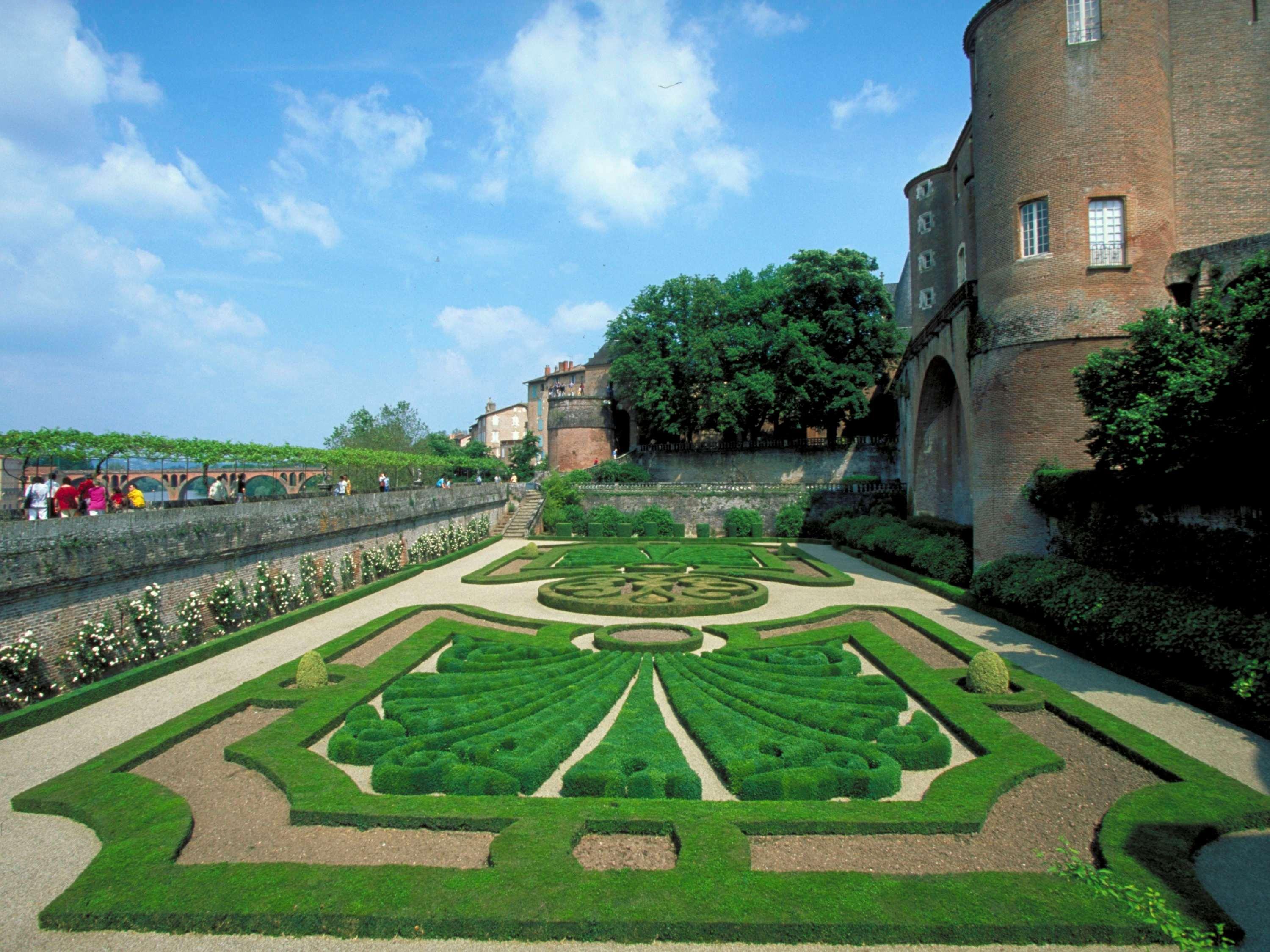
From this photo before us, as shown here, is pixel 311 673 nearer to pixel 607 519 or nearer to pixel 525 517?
pixel 607 519

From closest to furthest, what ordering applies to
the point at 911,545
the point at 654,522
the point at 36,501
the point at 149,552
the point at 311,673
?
the point at 311,673
the point at 149,552
the point at 36,501
the point at 911,545
the point at 654,522

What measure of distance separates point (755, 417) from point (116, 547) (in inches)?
1371

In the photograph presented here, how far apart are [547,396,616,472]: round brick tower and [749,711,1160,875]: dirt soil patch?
44579mm

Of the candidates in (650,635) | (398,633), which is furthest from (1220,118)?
(398,633)

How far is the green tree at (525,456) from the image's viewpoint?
214 ft

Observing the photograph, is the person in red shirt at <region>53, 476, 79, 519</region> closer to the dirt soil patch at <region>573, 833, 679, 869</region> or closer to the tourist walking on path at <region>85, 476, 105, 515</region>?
the tourist walking on path at <region>85, 476, 105, 515</region>

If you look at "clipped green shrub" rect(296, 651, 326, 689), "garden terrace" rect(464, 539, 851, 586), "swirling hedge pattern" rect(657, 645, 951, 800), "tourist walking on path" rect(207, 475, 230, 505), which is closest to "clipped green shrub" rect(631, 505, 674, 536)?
"garden terrace" rect(464, 539, 851, 586)

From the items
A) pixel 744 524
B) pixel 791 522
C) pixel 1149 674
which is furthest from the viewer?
pixel 744 524

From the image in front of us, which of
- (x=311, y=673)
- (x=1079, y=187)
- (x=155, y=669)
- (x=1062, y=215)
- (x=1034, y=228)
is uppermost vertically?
(x=1079, y=187)

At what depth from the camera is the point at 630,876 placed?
5676 millimetres

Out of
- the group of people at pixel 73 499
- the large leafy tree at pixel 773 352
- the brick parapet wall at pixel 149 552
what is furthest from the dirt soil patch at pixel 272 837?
the large leafy tree at pixel 773 352

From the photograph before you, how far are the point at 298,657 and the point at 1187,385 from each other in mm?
14445

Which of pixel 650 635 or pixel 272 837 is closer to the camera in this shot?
pixel 272 837

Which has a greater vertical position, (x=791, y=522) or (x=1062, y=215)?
(x=1062, y=215)
